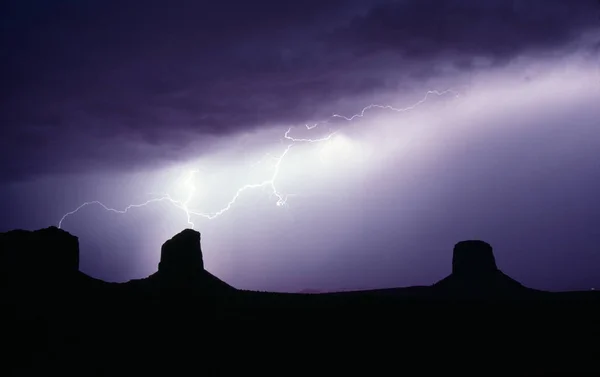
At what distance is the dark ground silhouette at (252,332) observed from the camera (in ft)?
78.7

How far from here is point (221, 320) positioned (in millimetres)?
36312

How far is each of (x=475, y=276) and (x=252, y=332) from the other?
50078mm

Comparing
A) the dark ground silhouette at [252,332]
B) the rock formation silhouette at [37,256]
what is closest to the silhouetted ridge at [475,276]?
the dark ground silhouette at [252,332]

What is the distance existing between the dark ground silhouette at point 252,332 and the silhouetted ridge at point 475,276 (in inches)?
904

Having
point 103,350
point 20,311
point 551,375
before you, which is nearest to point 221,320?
point 103,350

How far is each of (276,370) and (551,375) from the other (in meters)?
12.1

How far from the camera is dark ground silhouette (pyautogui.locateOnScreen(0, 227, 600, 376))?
2398cm

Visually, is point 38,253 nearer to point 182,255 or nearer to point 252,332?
point 252,332

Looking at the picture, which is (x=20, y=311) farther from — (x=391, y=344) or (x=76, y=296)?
(x=391, y=344)

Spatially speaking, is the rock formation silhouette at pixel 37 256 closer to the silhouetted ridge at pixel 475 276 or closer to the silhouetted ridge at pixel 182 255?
the silhouetted ridge at pixel 182 255

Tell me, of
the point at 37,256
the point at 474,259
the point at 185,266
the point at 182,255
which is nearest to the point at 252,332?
the point at 37,256

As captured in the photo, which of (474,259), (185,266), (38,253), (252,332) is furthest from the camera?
(474,259)

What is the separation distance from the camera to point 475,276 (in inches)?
2825

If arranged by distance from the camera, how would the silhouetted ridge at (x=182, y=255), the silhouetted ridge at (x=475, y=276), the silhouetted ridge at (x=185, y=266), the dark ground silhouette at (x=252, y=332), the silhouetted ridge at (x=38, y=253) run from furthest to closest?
the silhouetted ridge at (x=475, y=276), the silhouetted ridge at (x=182, y=255), the silhouetted ridge at (x=185, y=266), the silhouetted ridge at (x=38, y=253), the dark ground silhouette at (x=252, y=332)
